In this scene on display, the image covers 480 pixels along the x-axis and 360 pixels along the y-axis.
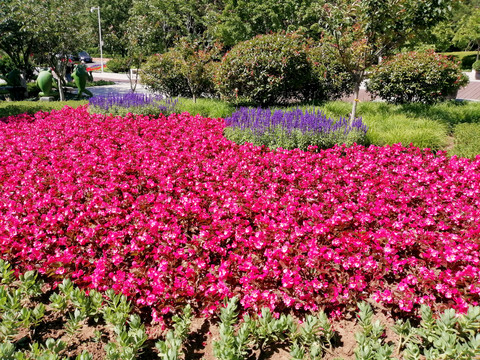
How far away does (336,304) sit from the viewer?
3.09 metres

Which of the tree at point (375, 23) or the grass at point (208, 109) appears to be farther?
the grass at point (208, 109)

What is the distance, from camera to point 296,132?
6.60 meters

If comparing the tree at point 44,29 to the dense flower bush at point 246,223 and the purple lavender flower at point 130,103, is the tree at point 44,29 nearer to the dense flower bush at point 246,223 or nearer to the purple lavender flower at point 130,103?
the purple lavender flower at point 130,103

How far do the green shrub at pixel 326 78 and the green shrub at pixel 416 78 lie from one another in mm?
959

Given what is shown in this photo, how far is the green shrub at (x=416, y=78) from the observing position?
1102 centimetres

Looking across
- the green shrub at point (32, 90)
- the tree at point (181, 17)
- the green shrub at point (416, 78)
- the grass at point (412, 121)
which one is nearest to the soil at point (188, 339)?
the grass at point (412, 121)

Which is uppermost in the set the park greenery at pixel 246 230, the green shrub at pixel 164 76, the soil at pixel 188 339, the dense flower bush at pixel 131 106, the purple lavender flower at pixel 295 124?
the green shrub at pixel 164 76

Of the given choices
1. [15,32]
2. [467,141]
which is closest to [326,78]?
[467,141]

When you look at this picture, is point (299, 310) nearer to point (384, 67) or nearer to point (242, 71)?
point (242, 71)

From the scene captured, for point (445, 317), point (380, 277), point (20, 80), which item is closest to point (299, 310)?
point (380, 277)

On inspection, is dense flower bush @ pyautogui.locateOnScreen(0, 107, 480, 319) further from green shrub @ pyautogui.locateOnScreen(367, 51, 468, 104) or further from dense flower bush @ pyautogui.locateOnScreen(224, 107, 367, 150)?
green shrub @ pyautogui.locateOnScreen(367, 51, 468, 104)

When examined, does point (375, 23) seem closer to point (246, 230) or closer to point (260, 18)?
point (246, 230)

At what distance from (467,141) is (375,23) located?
10.3 ft

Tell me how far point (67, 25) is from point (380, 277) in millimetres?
16097
